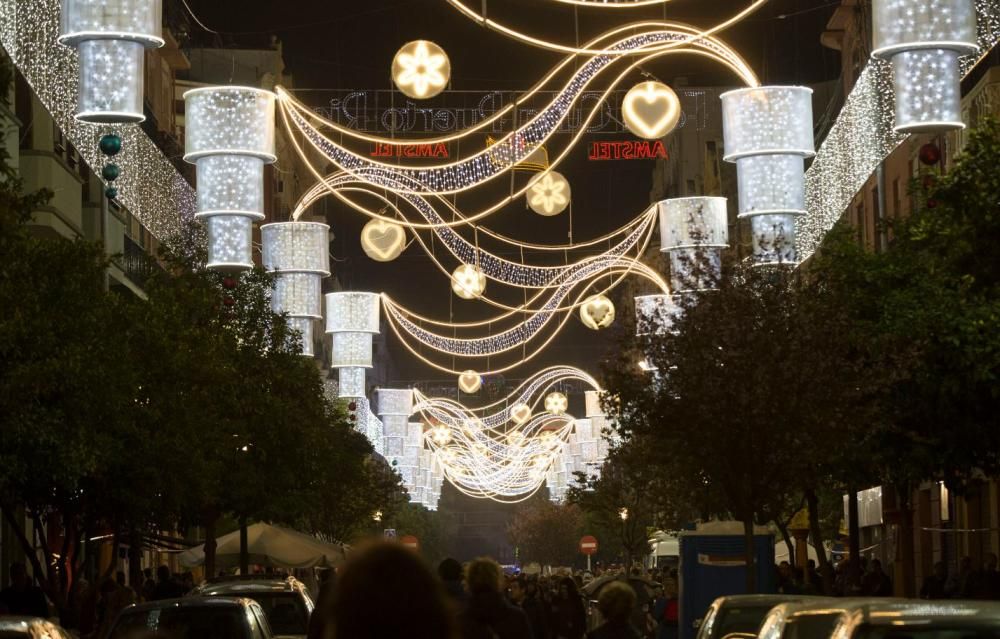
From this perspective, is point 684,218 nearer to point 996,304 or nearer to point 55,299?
point 996,304

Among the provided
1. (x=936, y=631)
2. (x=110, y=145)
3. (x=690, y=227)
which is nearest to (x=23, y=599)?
(x=110, y=145)

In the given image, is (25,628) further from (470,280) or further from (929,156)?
(470,280)

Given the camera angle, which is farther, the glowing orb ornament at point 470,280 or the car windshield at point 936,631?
the glowing orb ornament at point 470,280

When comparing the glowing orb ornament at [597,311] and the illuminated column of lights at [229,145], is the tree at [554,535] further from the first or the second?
the illuminated column of lights at [229,145]

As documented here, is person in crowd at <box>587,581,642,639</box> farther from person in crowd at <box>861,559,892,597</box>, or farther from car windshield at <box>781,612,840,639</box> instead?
person in crowd at <box>861,559,892,597</box>

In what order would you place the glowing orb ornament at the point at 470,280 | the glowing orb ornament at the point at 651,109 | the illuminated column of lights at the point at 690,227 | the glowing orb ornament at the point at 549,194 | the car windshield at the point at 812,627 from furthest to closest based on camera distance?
1. the glowing orb ornament at the point at 470,280
2. the glowing orb ornament at the point at 549,194
3. the illuminated column of lights at the point at 690,227
4. the glowing orb ornament at the point at 651,109
5. the car windshield at the point at 812,627

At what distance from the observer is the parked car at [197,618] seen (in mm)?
13539

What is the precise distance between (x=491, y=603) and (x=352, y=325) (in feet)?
105

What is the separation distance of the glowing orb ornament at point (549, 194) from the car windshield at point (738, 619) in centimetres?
1683

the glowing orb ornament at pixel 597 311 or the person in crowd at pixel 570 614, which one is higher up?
the glowing orb ornament at pixel 597 311

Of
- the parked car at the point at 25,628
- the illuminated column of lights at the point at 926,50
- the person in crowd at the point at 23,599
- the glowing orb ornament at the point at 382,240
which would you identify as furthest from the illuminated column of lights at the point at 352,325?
the parked car at the point at 25,628

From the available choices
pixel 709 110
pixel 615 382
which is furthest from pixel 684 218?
pixel 709 110

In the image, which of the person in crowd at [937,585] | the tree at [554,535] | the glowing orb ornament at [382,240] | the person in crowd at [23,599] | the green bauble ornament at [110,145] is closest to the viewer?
the person in crowd at [23,599]

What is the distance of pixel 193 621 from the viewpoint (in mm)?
13625
